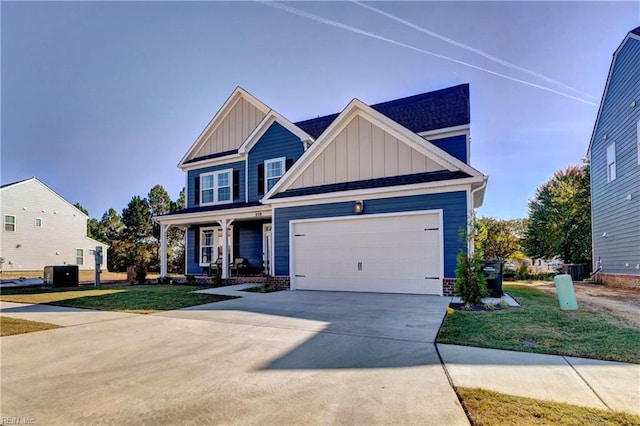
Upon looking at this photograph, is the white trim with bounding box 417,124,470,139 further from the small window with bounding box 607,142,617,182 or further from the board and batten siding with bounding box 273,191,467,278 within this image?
the small window with bounding box 607,142,617,182

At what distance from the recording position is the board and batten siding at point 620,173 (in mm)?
11297

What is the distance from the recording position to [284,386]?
3.19 m

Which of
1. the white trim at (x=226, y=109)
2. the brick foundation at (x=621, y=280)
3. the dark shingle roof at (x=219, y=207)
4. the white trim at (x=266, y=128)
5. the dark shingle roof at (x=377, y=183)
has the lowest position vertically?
the brick foundation at (x=621, y=280)

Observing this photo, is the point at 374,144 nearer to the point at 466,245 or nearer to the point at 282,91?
the point at 466,245

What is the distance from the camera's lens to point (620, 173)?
1256cm

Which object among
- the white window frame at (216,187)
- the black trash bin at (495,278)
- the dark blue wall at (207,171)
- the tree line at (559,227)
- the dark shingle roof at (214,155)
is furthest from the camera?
the tree line at (559,227)

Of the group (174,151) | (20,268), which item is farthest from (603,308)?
(20,268)

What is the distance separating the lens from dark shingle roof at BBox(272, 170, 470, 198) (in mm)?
9477

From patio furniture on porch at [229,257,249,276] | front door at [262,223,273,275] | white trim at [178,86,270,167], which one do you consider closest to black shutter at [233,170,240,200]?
front door at [262,223,273,275]

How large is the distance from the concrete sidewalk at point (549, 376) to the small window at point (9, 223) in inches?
1268

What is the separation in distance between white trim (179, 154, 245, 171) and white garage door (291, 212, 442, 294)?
607 centimetres

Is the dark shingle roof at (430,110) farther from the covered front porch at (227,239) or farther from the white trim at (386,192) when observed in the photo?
the covered front porch at (227,239)

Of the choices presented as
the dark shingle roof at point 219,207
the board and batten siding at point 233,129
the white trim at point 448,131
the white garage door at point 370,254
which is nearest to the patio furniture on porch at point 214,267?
the dark shingle roof at point 219,207

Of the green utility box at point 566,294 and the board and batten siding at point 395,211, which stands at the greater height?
the board and batten siding at point 395,211
